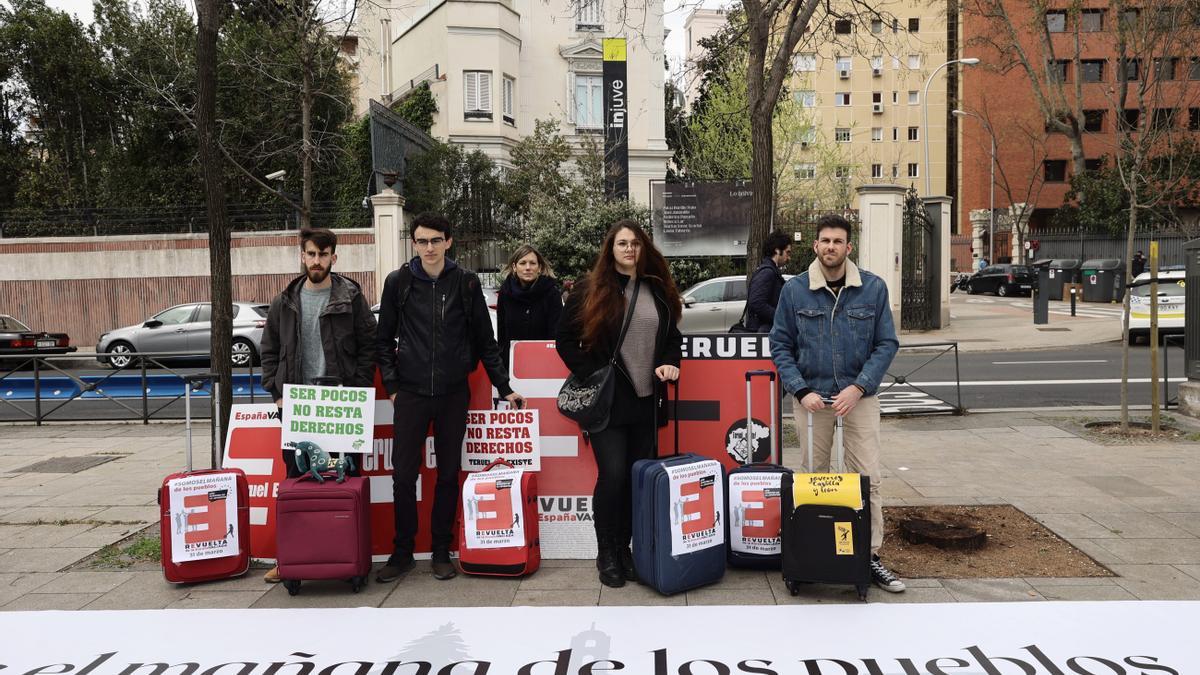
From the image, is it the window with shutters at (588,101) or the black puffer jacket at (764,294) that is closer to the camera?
the black puffer jacket at (764,294)

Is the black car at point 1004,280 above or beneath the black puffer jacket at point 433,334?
above

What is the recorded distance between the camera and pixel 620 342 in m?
4.96

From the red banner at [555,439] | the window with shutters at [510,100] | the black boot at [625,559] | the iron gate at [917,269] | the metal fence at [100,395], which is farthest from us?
the window with shutters at [510,100]

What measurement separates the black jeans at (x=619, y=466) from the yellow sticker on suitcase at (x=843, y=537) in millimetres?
1105

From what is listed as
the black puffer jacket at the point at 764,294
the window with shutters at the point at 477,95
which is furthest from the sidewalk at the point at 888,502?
the window with shutters at the point at 477,95

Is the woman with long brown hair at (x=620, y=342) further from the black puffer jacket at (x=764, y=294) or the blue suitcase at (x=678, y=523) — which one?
the black puffer jacket at (x=764, y=294)

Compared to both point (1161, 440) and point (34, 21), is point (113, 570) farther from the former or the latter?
point (34, 21)

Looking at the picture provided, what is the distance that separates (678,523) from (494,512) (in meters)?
1.08

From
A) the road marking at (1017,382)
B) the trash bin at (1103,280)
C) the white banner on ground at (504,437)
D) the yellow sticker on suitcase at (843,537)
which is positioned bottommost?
the road marking at (1017,382)

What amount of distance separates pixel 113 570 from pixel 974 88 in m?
64.4

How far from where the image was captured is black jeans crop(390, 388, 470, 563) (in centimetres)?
516

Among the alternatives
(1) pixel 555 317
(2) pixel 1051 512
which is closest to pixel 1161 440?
(2) pixel 1051 512

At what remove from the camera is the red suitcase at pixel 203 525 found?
5.08 m

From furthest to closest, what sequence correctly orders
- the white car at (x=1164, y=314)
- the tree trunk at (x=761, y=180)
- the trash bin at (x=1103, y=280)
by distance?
the trash bin at (x=1103, y=280) → the white car at (x=1164, y=314) → the tree trunk at (x=761, y=180)
